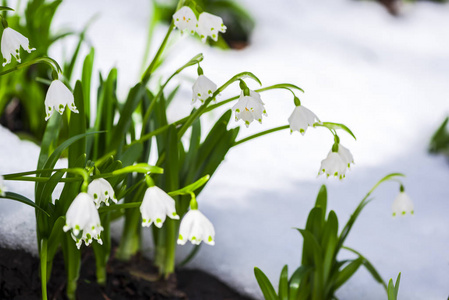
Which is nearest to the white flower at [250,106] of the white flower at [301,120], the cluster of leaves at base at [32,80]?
the white flower at [301,120]

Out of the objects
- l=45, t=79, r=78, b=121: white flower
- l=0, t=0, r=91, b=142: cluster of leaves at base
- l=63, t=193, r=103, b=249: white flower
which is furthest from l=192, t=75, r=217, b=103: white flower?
l=0, t=0, r=91, b=142: cluster of leaves at base

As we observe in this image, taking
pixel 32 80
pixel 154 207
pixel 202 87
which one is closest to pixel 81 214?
pixel 154 207

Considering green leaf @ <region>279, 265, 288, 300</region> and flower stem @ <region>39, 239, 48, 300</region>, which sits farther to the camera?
green leaf @ <region>279, 265, 288, 300</region>

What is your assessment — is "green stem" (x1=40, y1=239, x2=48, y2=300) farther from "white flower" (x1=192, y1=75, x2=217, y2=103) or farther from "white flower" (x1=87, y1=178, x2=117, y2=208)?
"white flower" (x1=192, y1=75, x2=217, y2=103)

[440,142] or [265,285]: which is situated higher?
[440,142]

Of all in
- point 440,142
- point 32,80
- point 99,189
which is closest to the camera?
point 99,189

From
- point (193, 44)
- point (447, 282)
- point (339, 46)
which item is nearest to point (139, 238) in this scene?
point (447, 282)

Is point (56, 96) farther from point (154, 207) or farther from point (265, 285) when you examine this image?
point (265, 285)
